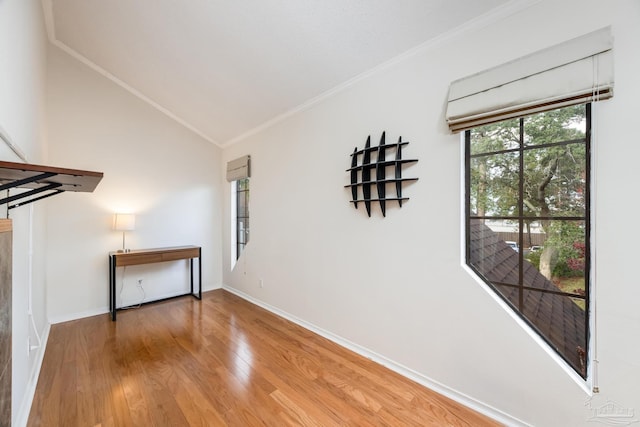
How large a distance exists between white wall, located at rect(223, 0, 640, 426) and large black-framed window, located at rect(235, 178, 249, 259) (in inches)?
37.3

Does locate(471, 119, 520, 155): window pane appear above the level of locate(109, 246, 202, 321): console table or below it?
above

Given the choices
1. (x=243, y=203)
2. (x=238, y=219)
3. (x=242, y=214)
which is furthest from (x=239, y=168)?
(x=238, y=219)

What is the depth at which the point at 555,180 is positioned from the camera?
149cm

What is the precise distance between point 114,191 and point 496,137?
14.1 ft

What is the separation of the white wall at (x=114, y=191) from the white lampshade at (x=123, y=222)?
0.22 metres

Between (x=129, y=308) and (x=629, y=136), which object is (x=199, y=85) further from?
(x=629, y=136)

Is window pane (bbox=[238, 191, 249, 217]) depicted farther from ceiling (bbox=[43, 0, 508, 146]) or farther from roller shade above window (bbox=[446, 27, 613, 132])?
roller shade above window (bbox=[446, 27, 613, 132])

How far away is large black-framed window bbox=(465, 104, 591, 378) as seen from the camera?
4.62 ft

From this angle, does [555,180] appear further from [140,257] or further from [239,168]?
[140,257]

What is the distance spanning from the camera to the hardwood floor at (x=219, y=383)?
1.62 metres

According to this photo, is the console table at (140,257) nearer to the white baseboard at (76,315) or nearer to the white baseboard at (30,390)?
the white baseboard at (76,315)

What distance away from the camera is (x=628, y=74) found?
49.5 inches

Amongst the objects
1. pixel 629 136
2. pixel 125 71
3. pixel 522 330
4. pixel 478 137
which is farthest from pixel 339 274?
pixel 125 71

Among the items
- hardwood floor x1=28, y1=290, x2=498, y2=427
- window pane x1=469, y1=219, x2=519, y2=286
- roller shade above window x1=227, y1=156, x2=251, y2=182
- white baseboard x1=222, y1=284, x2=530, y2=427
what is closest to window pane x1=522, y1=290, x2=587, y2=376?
window pane x1=469, y1=219, x2=519, y2=286
